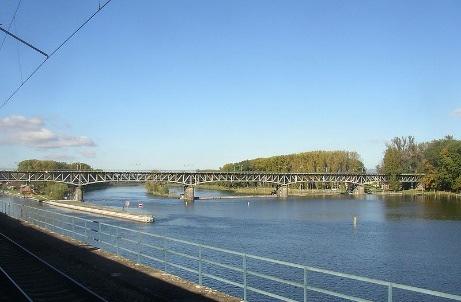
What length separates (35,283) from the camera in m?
17.4

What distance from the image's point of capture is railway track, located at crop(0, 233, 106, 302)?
49.6 ft

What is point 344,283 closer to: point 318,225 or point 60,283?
point 60,283

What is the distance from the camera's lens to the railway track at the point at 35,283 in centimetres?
1511

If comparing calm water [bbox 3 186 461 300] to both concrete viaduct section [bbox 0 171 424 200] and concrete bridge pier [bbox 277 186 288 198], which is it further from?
concrete bridge pier [bbox 277 186 288 198]

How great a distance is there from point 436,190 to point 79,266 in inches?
6813

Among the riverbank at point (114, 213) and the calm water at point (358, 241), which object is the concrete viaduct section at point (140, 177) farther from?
the calm water at point (358, 241)

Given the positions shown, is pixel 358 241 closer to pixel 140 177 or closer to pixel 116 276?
pixel 116 276

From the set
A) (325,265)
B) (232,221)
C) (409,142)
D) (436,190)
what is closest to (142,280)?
(325,265)

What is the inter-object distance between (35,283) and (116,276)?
9.09 feet

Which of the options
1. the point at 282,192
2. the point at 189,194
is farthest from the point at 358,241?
the point at 282,192

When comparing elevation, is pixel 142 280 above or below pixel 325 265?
above

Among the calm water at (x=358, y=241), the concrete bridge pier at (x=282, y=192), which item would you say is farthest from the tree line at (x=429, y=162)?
the calm water at (x=358, y=241)

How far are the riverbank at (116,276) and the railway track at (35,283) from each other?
451 mm

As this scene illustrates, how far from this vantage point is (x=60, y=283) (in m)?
17.2
